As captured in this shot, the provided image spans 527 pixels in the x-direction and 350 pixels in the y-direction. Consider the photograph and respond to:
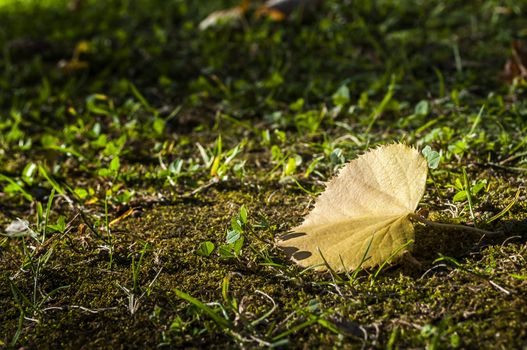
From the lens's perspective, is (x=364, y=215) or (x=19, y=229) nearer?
(x=364, y=215)

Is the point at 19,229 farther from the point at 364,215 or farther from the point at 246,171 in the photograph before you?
the point at 364,215

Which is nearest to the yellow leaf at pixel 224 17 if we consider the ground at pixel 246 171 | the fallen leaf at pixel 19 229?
the ground at pixel 246 171

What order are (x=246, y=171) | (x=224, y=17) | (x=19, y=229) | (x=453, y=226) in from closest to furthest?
(x=453, y=226)
(x=19, y=229)
(x=246, y=171)
(x=224, y=17)

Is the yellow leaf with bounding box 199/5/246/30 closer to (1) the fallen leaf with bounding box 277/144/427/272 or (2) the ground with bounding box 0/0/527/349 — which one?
(2) the ground with bounding box 0/0/527/349

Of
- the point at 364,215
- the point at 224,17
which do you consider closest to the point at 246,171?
the point at 364,215

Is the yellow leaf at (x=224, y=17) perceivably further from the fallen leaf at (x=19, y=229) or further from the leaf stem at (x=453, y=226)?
the leaf stem at (x=453, y=226)
